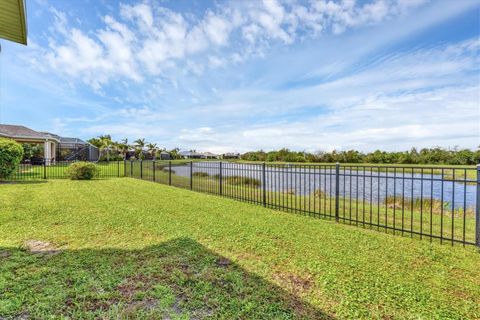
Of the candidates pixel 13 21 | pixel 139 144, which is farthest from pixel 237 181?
pixel 139 144

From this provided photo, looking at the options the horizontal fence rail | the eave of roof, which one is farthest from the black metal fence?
the eave of roof

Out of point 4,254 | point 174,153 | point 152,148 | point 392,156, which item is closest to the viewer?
point 4,254

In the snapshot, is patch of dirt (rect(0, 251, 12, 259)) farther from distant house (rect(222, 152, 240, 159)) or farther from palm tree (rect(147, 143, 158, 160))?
distant house (rect(222, 152, 240, 159))

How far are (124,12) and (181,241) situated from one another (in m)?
8.90

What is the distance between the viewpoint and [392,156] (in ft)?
96.8

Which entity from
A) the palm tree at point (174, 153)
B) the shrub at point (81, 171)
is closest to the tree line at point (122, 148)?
the palm tree at point (174, 153)

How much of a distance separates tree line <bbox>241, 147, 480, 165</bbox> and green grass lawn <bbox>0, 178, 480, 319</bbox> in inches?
836

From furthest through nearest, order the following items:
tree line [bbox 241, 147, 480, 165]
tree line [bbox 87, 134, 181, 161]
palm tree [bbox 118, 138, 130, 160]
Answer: palm tree [bbox 118, 138, 130, 160] → tree line [bbox 87, 134, 181, 161] → tree line [bbox 241, 147, 480, 165]

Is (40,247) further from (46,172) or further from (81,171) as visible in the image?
(46,172)

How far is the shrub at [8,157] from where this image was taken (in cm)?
1055

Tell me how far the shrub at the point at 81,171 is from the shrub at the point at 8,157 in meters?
2.20

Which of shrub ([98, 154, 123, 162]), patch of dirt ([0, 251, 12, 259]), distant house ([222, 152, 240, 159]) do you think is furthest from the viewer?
distant house ([222, 152, 240, 159])

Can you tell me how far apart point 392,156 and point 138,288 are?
33681 millimetres

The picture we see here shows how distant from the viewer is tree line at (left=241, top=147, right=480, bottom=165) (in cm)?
2084
